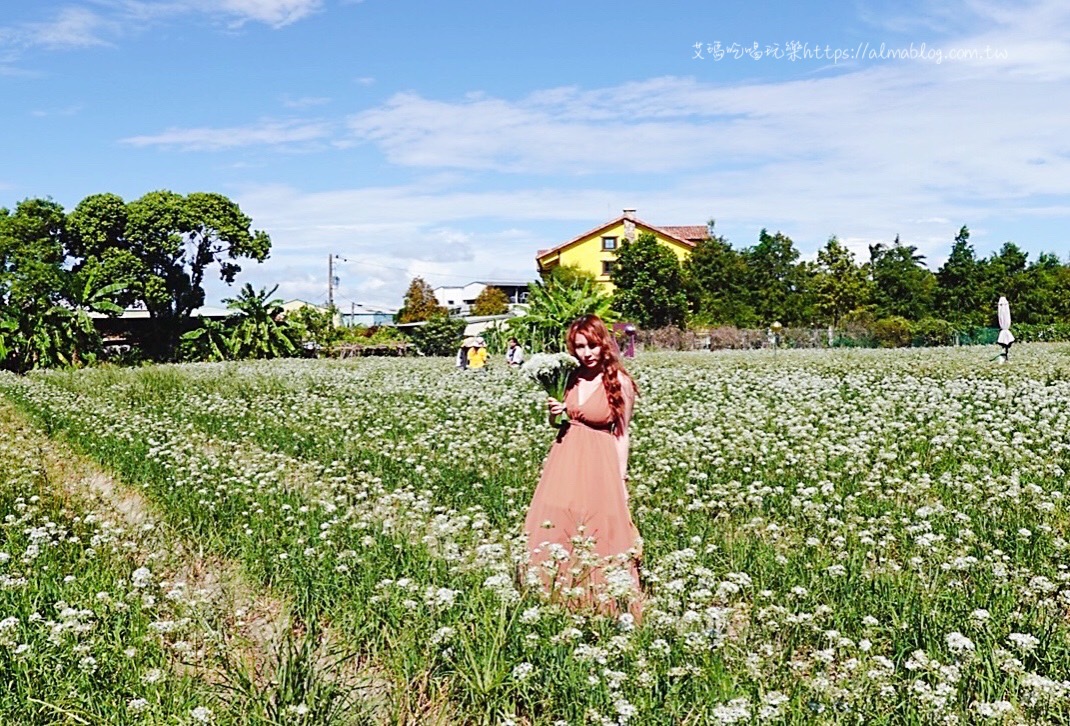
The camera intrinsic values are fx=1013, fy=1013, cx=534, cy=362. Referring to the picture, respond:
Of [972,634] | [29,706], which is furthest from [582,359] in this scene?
[29,706]

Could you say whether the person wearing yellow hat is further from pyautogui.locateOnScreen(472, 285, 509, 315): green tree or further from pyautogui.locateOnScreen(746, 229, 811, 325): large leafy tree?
pyautogui.locateOnScreen(472, 285, 509, 315): green tree

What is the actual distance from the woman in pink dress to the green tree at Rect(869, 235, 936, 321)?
165 feet

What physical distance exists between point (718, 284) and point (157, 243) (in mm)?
29892

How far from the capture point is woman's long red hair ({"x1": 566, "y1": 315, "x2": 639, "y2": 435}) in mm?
6281

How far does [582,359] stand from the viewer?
636cm

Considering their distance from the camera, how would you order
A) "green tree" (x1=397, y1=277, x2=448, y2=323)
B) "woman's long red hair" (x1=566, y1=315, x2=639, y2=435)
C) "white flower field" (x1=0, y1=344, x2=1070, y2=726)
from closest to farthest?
1. "white flower field" (x1=0, y1=344, x2=1070, y2=726)
2. "woman's long red hair" (x1=566, y1=315, x2=639, y2=435)
3. "green tree" (x1=397, y1=277, x2=448, y2=323)

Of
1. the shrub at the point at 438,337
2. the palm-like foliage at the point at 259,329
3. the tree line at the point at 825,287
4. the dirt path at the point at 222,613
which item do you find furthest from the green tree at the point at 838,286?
the dirt path at the point at 222,613

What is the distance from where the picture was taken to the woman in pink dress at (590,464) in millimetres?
6090

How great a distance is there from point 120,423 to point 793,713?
11.9m

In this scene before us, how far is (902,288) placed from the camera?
5503cm

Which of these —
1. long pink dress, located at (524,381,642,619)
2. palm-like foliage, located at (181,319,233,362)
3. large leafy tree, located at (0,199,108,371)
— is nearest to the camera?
long pink dress, located at (524,381,642,619)

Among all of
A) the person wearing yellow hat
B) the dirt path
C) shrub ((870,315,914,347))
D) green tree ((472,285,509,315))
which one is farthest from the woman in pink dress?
green tree ((472,285,509,315))

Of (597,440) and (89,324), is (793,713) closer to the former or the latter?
(597,440)

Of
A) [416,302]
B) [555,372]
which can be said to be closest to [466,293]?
[416,302]
